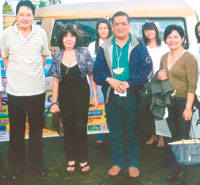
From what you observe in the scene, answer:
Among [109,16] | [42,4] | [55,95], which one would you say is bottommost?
[55,95]

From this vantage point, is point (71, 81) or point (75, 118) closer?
point (71, 81)

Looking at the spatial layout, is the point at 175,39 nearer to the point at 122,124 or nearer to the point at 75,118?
the point at 122,124

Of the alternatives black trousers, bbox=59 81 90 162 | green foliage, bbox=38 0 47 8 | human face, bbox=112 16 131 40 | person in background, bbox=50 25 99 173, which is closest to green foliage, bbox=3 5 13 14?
green foliage, bbox=38 0 47 8

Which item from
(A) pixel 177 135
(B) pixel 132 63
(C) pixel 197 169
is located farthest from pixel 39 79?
(C) pixel 197 169

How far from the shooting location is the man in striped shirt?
2.52 meters

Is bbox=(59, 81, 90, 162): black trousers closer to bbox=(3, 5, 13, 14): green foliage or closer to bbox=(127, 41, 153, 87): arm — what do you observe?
bbox=(127, 41, 153, 87): arm

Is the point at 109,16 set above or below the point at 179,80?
above

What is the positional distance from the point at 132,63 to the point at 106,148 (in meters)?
1.51

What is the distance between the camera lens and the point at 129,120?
2693 millimetres

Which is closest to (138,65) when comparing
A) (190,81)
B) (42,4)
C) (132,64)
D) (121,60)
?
(132,64)

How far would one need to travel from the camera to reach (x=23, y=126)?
2.72 m

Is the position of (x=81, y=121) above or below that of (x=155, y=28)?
below

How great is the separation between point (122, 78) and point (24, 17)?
1079mm

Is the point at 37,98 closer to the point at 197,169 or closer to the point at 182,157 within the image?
the point at 182,157
